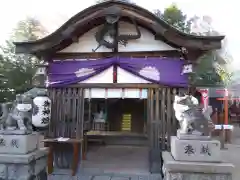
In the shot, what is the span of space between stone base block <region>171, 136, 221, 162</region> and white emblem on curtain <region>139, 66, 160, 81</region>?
2.92 m

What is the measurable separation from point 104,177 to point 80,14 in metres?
5.05

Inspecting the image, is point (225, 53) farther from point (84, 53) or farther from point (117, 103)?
point (84, 53)

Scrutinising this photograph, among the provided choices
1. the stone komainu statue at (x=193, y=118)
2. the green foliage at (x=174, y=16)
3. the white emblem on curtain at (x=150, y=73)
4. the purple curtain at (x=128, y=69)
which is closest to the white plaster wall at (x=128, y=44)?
the purple curtain at (x=128, y=69)

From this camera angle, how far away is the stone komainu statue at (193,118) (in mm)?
5574

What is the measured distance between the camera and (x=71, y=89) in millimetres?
8469

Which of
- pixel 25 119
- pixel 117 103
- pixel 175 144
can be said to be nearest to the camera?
pixel 175 144

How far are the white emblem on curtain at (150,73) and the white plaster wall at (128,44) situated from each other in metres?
0.72

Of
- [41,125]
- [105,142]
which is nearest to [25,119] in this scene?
[41,125]

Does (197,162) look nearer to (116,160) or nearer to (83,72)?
(83,72)

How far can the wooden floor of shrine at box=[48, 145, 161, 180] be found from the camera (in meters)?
7.68

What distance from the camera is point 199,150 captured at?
543 centimetres

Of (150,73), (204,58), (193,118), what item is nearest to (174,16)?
(204,58)

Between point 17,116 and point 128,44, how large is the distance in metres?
4.20

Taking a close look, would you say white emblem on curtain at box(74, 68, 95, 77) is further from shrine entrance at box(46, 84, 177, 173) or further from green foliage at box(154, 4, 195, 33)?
green foliage at box(154, 4, 195, 33)
